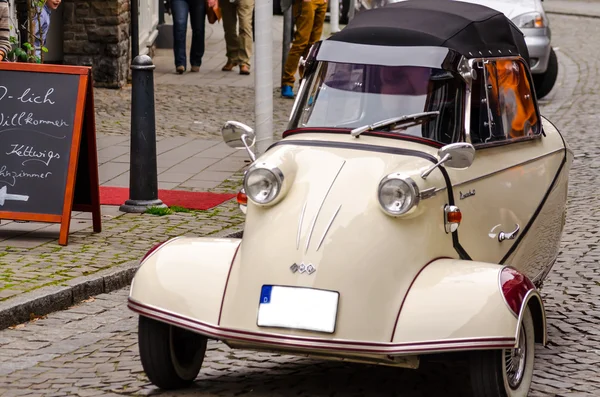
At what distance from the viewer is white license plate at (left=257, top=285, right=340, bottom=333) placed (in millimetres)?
5238

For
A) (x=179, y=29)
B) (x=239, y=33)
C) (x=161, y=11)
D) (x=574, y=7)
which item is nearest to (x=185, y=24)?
(x=179, y=29)

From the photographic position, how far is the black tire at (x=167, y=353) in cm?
564

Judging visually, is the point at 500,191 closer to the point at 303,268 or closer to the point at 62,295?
the point at 303,268

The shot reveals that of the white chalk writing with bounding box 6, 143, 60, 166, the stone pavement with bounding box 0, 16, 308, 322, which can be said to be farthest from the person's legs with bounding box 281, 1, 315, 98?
→ the white chalk writing with bounding box 6, 143, 60, 166

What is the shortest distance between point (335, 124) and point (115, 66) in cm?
1137

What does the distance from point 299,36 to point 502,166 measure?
33.9 ft

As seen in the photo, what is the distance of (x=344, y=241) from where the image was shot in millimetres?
5363

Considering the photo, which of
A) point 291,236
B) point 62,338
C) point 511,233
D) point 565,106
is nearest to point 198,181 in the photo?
point 62,338

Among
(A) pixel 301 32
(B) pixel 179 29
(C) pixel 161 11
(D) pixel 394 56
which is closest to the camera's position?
(D) pixel 394 56

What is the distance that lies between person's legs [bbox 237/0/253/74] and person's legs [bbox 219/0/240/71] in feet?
0.29

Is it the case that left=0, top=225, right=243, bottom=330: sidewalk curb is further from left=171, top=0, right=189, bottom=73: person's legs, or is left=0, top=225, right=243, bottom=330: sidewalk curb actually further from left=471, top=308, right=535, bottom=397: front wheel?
left=171, top=0, right=189, bottom=73: person's legs

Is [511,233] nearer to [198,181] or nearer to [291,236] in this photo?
[291,236]

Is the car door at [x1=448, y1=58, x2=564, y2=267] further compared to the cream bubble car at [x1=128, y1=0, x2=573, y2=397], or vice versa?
the car door at [x1=448, y1=58, x2=564, y2=267]

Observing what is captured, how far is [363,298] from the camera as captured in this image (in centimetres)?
527
